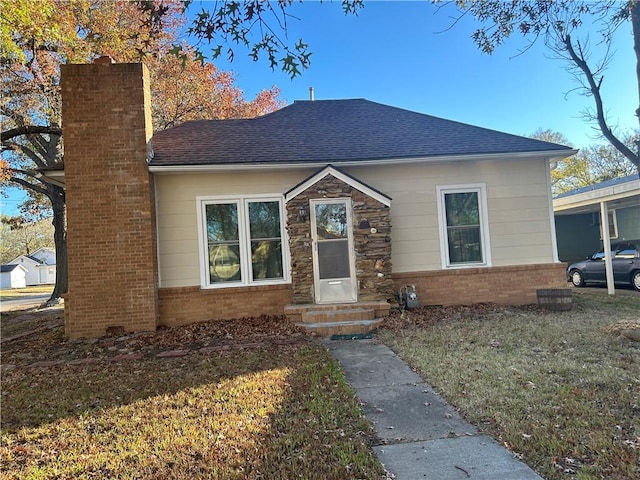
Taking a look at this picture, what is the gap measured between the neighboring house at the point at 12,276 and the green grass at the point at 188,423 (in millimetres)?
56164

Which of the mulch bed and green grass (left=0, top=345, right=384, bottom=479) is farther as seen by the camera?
the mulch bed

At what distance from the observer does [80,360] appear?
19.8ft

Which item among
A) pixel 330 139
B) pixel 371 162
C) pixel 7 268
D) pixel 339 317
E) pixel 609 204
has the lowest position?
pixel 339 317

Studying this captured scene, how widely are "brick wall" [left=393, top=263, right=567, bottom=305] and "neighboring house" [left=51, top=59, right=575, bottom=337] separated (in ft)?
0.08

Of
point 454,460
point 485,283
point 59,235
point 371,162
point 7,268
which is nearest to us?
point 454,460

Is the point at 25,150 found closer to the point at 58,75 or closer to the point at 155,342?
the point at 58,75

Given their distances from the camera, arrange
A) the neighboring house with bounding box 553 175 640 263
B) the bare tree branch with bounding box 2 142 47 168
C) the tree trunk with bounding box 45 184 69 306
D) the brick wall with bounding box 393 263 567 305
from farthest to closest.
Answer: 1. the tree trunk with bounding box 45 184 69 306
2. the bare tree branch with bounding box 2 142 47 168
3. the neighboring house with bounding box 553 175 640 263
4. the brick wall with bounding box 393 263 567 305

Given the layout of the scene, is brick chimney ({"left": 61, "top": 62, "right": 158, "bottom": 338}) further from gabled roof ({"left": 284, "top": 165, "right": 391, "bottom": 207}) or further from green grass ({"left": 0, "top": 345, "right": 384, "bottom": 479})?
gabled roof ({"left": 284, "top": 165, "right": 391, "bottom": 207})

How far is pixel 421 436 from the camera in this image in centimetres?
316

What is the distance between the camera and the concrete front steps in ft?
23.4

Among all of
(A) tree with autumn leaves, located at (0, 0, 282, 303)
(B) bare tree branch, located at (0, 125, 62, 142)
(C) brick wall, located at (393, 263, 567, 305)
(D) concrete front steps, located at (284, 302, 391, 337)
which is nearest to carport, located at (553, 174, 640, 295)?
(C) brick wall, located at (393, 263, 567, 305)

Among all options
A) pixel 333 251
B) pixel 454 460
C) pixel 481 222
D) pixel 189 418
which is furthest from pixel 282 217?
pixel 454 460

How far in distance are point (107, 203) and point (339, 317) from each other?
5.15m

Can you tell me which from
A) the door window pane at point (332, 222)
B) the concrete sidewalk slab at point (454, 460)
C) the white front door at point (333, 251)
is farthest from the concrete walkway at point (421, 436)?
the door window pane at point (332, 222)
